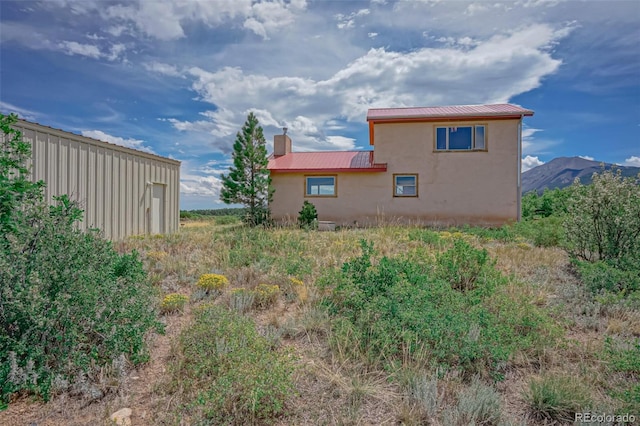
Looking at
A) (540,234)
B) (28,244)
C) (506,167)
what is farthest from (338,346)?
(506,167)

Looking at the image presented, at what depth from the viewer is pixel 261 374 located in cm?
257

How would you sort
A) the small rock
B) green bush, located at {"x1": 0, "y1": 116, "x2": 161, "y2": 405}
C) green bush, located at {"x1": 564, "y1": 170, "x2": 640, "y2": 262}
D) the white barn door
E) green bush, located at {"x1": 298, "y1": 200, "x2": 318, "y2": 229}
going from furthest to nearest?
green bush, located at {"x1": 298, "y1": 200, "x2": 318, "y2": 229}, the white barn door, green bush, located at {"x1": 564, "y1": 170, "x2": 640, "y2": 262}, green bush, located at {"x1": 0, "y1": 116, "x2": 161, "y2": 405}, the small rock

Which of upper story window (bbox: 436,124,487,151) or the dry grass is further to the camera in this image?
upper story window (bbox: 436,124,487,151)

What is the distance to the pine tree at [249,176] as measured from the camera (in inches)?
541

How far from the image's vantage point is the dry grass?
253 cm

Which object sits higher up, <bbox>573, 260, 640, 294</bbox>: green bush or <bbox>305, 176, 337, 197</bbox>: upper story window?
<bbox>305, 176, 337, 197</bbox>: upper story window

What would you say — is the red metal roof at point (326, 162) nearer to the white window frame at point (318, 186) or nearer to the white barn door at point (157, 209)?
the white window frame at point (318, 186)

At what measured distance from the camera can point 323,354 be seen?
3.26m

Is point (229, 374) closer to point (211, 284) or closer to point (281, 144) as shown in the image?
point (211, 284)

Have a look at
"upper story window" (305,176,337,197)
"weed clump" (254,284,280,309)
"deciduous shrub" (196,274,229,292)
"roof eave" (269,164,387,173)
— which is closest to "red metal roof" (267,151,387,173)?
"roof eave" (269,164,387,173)

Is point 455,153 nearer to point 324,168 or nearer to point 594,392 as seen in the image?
point 324,168

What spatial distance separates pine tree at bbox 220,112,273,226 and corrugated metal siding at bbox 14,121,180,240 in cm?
238

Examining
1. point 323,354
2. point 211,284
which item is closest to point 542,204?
point 211,284

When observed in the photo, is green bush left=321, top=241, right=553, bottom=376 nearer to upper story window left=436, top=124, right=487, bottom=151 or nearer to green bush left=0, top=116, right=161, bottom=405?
green bush left=0, top=116, right=161, bottom=405
